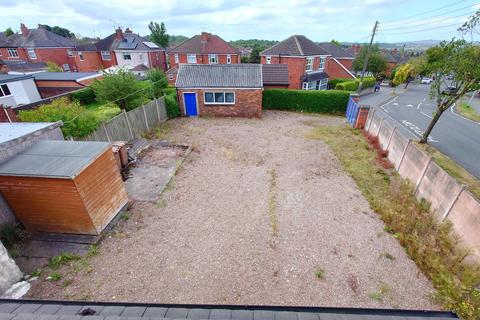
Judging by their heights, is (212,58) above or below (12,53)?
below

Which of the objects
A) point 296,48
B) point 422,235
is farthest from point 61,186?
point 296,48

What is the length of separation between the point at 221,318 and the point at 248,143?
10837mm

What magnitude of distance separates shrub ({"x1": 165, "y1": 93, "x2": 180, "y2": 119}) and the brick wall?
417mm

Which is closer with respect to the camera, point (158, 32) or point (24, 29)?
point (24, 29)

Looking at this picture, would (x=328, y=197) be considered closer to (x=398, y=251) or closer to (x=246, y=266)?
(x=398, y=251)

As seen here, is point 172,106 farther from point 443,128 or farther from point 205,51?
Answer: point 205,51

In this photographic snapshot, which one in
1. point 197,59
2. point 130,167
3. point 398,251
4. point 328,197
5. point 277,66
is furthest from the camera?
point 197,59

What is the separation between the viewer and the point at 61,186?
5.37m

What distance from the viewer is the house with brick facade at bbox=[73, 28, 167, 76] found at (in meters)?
36.8

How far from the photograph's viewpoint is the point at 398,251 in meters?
6.18

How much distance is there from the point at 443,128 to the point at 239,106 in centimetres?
1527

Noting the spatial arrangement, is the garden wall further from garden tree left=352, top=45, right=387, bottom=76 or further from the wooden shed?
garden tree left=352, top=45, right=387, bottom=76

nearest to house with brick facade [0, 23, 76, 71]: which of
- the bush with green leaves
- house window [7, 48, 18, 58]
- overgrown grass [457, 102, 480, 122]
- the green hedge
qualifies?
house window [7, 48, 18, 58]

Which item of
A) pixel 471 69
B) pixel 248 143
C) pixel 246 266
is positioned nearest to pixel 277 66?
pixel 248 143
